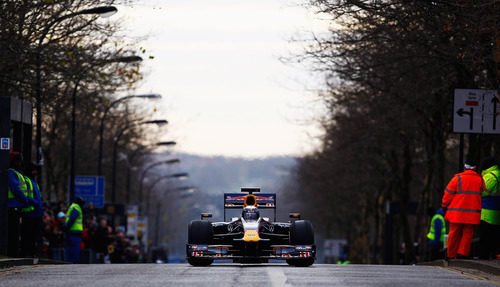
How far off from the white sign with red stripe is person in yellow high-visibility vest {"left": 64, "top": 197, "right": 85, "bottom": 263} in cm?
972

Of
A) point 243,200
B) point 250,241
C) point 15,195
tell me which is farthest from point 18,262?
point 243,200

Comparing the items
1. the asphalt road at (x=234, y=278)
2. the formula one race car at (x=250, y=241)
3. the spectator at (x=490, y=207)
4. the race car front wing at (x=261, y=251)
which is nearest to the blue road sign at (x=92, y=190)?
the formula one race car at (x=250, y=241)

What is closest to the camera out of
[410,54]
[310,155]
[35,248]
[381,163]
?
[35,248]

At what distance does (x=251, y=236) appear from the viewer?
21781 millimetres

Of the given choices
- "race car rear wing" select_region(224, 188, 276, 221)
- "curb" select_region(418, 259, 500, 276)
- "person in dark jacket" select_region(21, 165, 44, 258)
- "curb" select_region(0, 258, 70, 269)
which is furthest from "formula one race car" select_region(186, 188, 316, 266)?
"person in dark jacket" select_region(21, 165, 44, 258)

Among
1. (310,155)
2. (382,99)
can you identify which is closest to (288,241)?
(382,99)

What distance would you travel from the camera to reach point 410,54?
31375 mm

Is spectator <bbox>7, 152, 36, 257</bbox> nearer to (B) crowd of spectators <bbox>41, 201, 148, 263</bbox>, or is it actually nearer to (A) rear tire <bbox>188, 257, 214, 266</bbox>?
(A) rear tire <bbox>188, 257, 214, 266</bbox>

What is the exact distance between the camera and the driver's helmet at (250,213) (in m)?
22.3

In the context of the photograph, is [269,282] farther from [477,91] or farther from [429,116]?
[429,116]

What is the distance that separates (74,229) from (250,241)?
8225 millimetres

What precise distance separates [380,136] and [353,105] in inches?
116

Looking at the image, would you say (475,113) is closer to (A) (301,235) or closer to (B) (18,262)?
(A) (301,235)

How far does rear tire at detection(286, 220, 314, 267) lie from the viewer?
22.0 m
